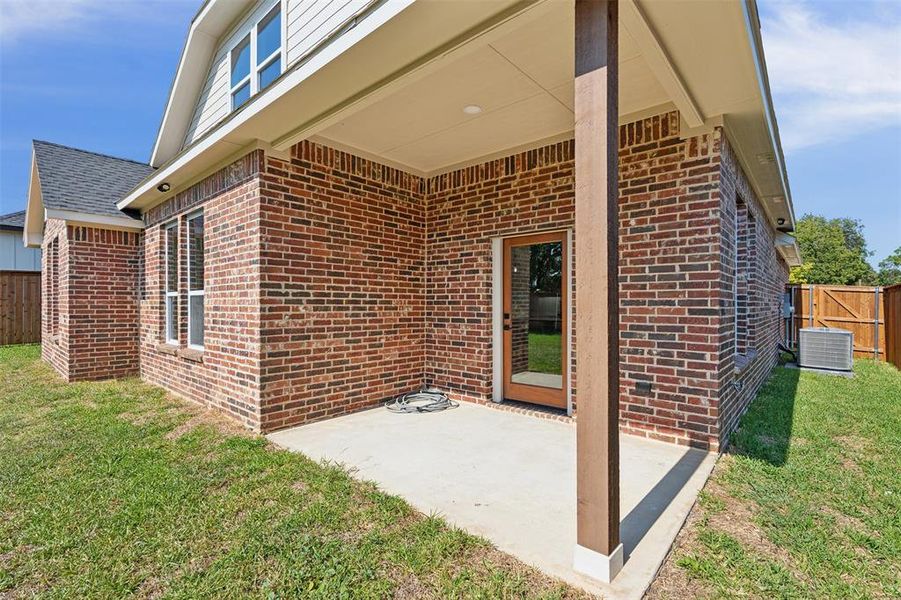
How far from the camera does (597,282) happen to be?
1.98 m

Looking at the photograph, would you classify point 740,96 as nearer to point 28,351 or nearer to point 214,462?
point 214,462

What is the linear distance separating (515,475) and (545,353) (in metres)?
2.09

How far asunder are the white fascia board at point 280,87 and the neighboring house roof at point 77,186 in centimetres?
204

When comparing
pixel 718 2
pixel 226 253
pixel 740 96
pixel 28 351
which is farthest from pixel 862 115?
pixel 28 351

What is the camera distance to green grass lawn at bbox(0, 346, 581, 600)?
79.9 inches

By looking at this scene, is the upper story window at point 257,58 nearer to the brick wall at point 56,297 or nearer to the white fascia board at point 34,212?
the brick wall at point 56,297

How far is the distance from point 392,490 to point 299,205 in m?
3.16

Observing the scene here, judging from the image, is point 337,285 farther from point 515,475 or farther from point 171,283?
point 171,283

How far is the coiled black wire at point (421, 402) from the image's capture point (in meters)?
5.15

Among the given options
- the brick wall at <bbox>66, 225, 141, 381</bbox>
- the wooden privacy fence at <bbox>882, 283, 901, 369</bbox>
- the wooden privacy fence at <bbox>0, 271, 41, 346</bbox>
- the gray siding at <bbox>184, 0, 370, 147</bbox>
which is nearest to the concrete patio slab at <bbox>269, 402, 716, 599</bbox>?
the gray siding at <bbox>184, 0, 370, 147</bbox>

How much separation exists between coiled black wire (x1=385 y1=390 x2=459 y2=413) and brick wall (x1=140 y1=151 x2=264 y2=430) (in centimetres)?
165

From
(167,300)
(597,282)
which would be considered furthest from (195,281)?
(597,282)

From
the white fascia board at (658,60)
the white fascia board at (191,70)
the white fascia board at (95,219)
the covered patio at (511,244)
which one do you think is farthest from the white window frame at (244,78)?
the white fascia board at (658,60)

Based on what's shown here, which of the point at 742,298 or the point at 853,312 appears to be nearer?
the point at 742,298
